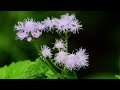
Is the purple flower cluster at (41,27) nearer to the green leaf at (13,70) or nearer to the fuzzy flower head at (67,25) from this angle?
the fuzzy flower head at (67,25)

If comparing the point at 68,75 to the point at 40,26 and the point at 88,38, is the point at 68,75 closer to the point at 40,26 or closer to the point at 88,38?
the point at 40,26

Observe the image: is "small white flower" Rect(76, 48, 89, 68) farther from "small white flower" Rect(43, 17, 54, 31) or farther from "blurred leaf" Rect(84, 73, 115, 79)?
"blurred leaf" Rect(84, 73, 115, 79)

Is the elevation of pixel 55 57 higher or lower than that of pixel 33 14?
lower

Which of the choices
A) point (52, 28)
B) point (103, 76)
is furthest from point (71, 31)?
point (103, 76)

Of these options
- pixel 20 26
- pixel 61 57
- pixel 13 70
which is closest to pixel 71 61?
pixel 61 57

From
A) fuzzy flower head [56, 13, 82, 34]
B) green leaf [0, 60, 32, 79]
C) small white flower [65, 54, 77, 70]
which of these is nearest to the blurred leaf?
green leaf [0, 60, 32, 79]

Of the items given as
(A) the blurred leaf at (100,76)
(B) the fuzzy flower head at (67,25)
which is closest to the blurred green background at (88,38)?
(A) the blurred leaf at (100,76)

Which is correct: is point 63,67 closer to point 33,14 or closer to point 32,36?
point 32,36
